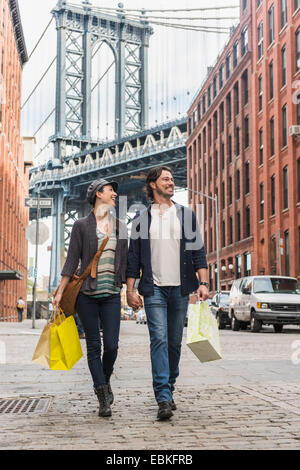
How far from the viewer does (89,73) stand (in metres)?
96.6

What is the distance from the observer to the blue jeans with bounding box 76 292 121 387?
550 centimetres

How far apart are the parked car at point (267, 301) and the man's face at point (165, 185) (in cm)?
1526

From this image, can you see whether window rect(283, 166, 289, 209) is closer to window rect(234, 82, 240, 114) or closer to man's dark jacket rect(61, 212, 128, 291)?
window rect(234, 82, 240, 114)

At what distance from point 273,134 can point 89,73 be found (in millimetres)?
59572

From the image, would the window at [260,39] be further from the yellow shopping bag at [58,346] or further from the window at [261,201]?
the yellow shopping bag at [58,346]

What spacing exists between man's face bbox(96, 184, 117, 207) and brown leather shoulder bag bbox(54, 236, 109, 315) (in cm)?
36

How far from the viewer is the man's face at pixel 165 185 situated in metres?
5.70

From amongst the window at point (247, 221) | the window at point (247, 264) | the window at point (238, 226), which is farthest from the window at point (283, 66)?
the window at point (238, 226)

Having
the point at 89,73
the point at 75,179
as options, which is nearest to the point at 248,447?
the point at 75,179

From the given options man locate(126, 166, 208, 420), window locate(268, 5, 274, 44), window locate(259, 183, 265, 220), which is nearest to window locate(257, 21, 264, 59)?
window locate(268, 5, 274, 44)

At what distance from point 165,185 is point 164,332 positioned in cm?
114

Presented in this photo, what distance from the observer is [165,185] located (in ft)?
18.7

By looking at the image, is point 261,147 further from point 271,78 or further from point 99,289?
point 99,289

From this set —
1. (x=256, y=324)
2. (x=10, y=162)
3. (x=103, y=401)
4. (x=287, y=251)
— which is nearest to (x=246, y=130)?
(x=287, y=251)
